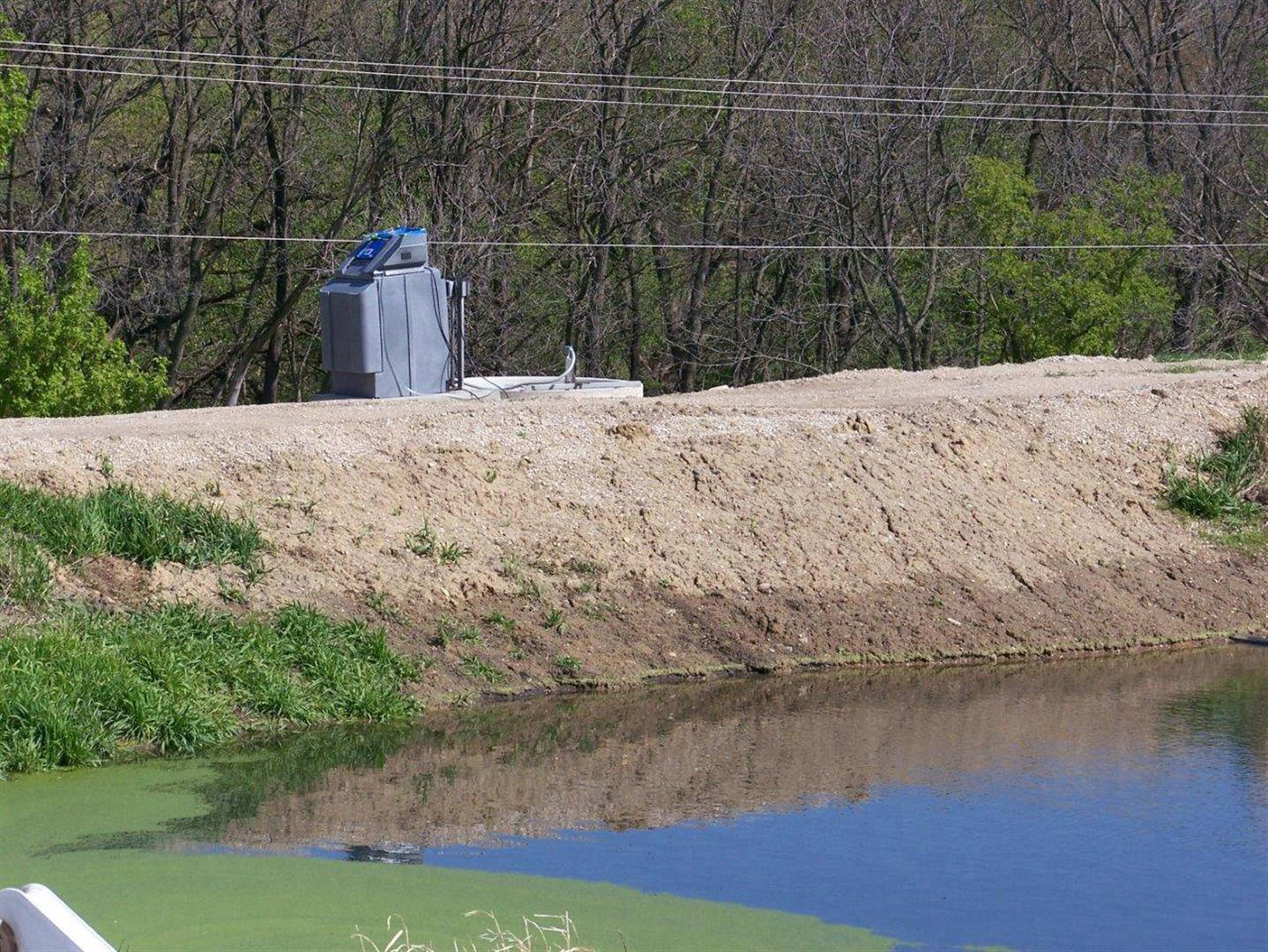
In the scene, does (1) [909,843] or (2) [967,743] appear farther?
(2) [967,743]

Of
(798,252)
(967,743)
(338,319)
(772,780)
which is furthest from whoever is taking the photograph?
(798,252)

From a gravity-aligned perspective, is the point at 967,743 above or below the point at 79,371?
below

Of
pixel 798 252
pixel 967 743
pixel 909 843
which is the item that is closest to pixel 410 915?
pixel 909 843

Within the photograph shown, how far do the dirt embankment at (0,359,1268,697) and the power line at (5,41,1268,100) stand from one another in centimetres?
1457

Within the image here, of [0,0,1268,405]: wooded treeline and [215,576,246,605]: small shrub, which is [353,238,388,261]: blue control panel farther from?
[0,0,1268,405]: wooded treeline

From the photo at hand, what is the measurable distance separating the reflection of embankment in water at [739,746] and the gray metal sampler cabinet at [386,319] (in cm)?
639

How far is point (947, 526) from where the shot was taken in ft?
48.2

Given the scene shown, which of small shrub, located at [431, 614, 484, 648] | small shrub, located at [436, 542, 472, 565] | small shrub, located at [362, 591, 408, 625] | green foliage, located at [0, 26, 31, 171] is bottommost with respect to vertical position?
small shrub, located at [431, 614, 484, 648]

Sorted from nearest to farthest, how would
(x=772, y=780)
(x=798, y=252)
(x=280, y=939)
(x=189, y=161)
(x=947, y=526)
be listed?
(x=280, y=939), (x=772, y=780), (x=947, y=526), (x=189, y=161), (x=798, y=252)

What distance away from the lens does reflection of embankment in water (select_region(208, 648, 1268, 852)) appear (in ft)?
29.7

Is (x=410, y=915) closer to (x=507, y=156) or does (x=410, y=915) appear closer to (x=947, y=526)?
(x=947, y=526)

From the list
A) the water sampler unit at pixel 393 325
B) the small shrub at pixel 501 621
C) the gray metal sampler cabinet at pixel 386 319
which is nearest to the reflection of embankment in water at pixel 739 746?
the small shrub at pixel 501 621

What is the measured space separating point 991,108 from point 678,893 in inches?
1125

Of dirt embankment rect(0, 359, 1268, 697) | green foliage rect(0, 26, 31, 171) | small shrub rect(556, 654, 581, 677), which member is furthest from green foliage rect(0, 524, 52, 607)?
green foliage rect(0, 26, 31, 171)
